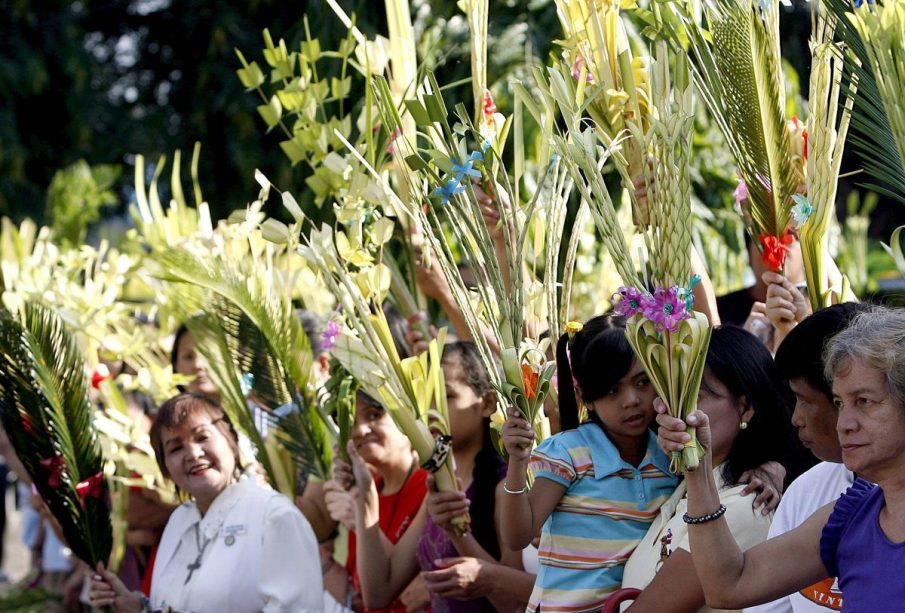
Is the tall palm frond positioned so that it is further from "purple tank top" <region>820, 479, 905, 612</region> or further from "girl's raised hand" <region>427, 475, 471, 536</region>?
"girl's raised hand" <region>427, 475, 471, 536</region>

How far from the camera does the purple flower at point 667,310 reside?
191cm

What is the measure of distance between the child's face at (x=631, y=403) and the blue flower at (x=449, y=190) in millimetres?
480

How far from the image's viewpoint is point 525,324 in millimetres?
2654

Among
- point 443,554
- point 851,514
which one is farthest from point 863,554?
point 443,554

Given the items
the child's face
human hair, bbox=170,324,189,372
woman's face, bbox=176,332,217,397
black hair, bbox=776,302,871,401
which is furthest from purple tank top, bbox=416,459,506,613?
human hair, bbox=170,324,189,372

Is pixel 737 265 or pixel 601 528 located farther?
pixel 737 265

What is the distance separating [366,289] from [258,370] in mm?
893

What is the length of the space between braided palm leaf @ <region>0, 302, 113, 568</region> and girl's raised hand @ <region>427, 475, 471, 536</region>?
1.28 m

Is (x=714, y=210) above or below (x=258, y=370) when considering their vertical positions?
below

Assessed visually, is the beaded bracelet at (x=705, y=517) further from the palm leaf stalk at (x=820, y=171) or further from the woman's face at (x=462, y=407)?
the woman's face at (x=462, y=407)

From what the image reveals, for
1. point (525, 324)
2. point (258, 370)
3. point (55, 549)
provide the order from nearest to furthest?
point (525, 324) → point (258, 370) → point (55, 549)

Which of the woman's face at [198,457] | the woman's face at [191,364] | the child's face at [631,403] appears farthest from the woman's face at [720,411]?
the woman's face at [191,364]

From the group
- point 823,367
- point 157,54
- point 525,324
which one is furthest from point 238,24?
point 823,367

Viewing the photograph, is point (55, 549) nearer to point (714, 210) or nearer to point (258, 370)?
point (258, 370)
